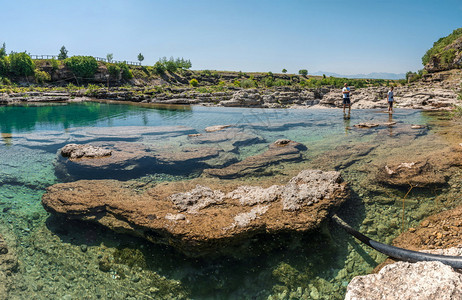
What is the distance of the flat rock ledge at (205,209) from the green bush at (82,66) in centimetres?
7483

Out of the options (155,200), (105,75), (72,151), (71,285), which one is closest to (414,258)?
(155,200)

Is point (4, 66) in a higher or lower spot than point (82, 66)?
lower

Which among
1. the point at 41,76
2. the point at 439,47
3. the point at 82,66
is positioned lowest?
the point at 41,76

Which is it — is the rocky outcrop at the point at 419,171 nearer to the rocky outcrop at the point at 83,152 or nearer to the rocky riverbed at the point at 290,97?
the rocky outcrop at the point at 83,152

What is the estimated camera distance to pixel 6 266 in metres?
4.61

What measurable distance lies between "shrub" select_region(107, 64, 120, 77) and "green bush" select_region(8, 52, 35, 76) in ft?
58.0

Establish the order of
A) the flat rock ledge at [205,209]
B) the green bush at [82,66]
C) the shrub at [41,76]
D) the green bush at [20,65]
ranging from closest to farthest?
the flat rock ledge at [205,209], the green bush at [20,65], the shrub at [41,76], the green bush at [82,66]

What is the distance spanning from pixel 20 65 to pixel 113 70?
2089cm

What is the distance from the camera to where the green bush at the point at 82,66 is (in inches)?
2714

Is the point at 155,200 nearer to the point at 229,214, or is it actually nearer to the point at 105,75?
the point at 229,214

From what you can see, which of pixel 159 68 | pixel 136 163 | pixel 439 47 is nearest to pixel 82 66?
pixel 159 68

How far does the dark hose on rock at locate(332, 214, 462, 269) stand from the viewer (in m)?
3.27

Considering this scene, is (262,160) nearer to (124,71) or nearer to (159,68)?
(124,71)

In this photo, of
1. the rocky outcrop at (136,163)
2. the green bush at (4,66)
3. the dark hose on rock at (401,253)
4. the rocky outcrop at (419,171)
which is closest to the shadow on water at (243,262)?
the dark hose on rock at (401,253)
